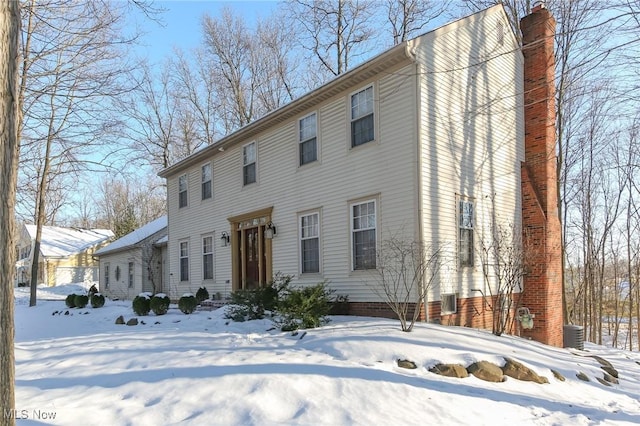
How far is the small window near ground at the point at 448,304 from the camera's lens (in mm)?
9914

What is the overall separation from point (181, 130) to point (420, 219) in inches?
1062

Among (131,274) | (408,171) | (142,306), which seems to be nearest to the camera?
(408,171)

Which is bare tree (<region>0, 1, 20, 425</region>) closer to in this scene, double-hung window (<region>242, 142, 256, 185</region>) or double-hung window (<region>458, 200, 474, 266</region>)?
double-hung window (<region>458, 200, 474, 266</region>)

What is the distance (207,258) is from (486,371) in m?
11.6

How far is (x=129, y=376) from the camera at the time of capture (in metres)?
6.28

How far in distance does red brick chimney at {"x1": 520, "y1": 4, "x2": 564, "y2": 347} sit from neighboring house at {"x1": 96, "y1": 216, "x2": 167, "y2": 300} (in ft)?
50.8

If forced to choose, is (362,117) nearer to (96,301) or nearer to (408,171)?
(408,171)

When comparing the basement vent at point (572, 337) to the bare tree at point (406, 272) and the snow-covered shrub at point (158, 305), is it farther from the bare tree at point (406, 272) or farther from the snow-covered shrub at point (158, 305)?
the snow-covered shrub at point (158, 305)

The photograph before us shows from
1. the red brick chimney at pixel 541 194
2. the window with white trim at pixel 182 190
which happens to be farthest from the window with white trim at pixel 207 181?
Result: the red brick chimney at pixel 541 194

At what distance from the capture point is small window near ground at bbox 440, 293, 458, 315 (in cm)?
991

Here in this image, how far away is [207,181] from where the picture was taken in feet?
54.7

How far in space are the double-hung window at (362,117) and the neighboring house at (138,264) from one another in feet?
44.1

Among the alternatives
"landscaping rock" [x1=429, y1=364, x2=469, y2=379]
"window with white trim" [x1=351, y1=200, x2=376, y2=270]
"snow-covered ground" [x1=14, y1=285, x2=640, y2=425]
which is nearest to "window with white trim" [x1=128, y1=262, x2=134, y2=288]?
"snow-covered ground" [x1=14, y1=285, x2=640, y2=425]

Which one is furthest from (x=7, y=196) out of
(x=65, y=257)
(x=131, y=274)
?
(x=65, y=257)
